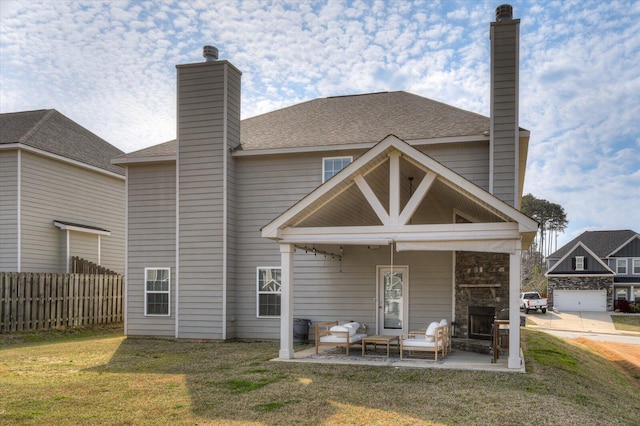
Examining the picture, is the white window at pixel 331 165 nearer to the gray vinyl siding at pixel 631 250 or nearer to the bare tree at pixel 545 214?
the gray vinyl siding at pixel 631 250

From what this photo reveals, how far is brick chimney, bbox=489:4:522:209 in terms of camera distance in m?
12.2

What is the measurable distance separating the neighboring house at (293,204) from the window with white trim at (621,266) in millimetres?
33104

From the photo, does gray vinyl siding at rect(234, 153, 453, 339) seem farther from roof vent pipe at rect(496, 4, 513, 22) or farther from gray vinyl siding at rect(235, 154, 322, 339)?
roof vent pipe at rect(496, 4, 513, 22)

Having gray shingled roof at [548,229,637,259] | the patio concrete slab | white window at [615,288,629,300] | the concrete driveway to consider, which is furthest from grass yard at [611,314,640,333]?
the patio concrete slab

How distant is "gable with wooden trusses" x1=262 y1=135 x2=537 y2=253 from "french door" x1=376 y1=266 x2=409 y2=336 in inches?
122

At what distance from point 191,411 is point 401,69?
11.7 m

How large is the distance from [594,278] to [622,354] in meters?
25.6

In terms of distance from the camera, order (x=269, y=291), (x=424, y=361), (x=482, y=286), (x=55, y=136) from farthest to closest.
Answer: (x=55, y=136) → (x=269, y=291) → (x=482, y=286) → (x=424, y=361)

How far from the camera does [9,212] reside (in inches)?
659

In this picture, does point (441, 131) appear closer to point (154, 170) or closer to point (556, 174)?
point (154, 170)

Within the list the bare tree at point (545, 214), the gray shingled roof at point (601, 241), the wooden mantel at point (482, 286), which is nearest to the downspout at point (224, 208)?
the wooden mantel at point (482, 286)

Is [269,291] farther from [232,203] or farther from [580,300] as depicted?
[580,300]

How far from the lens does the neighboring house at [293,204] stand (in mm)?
12430

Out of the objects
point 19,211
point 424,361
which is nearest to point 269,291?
point 424,361
